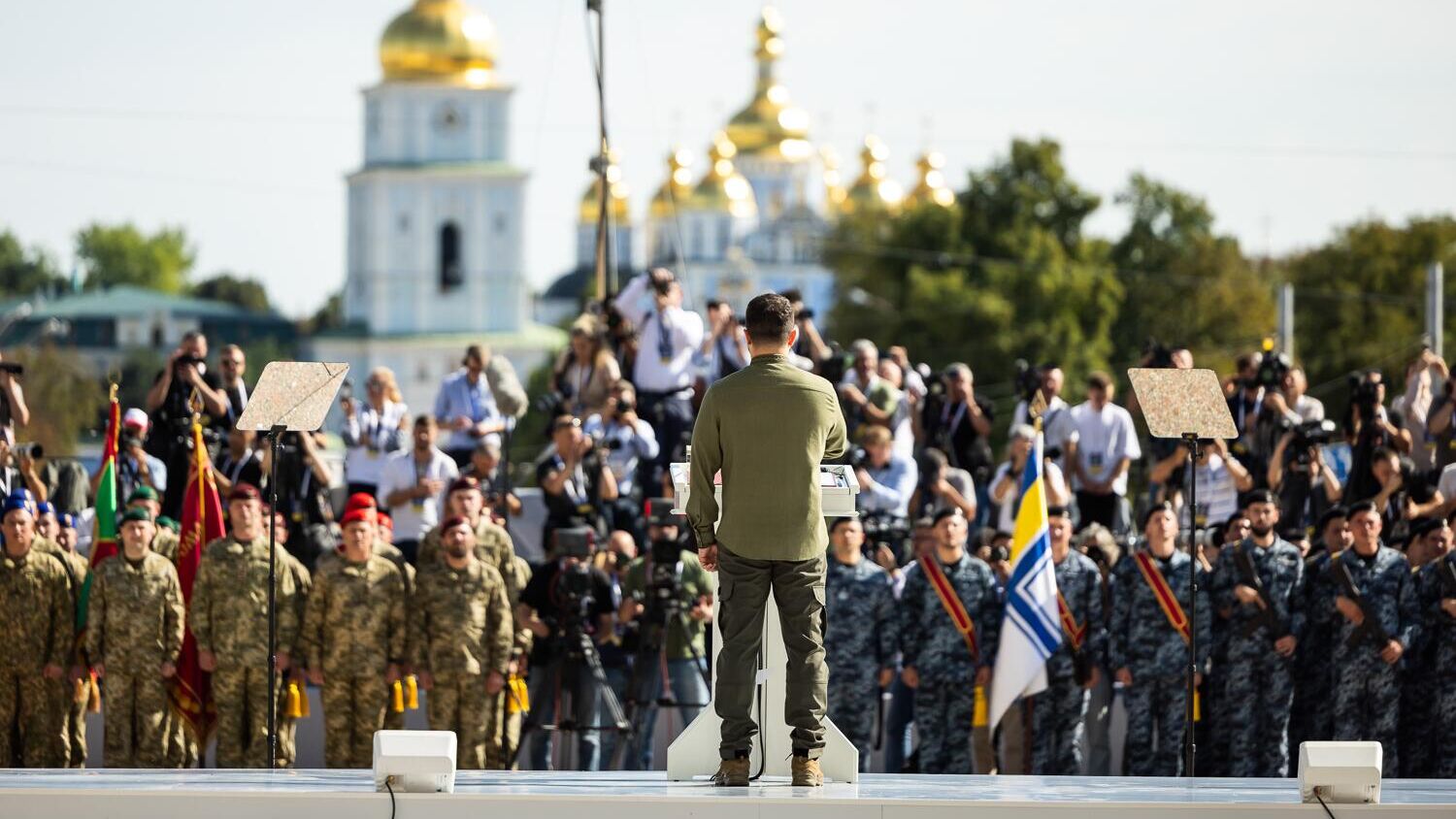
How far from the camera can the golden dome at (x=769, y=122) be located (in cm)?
11862

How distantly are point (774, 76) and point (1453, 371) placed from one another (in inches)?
4099

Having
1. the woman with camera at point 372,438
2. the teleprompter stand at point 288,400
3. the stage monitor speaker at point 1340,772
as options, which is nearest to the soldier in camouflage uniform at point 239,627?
the teleprompter stand at point 288,400

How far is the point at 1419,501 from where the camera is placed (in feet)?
47.6

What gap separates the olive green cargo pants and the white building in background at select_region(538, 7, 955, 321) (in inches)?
3969

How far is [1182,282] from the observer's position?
67.1 metres

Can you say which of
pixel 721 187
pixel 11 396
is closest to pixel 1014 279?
pixel 11 396

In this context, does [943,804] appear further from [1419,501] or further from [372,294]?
[372,294]

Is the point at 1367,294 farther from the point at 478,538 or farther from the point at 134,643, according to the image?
the point at 134,643

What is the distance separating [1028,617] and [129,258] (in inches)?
4928

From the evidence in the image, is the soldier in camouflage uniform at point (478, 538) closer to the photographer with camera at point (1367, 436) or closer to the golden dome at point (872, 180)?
the photographer with camera at point (1367, 436)

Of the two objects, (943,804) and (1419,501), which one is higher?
(1419,501)

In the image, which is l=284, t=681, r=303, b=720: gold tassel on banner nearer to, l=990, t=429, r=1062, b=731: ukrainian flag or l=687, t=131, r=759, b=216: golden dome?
l=990, t=429, r=1062, b=731: ukrainian flag

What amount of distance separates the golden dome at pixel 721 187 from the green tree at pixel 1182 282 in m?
51.2

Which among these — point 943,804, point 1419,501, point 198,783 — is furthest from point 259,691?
point 1419,501
